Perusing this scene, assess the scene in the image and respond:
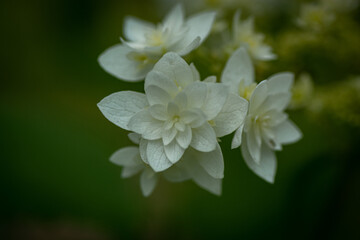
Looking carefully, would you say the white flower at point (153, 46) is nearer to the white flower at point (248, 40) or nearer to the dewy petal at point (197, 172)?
the white flower at point (248, 40)

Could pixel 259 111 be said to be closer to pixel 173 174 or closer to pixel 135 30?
pixel 173 174

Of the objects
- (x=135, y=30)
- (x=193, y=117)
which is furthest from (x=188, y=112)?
(x=135, y=30)

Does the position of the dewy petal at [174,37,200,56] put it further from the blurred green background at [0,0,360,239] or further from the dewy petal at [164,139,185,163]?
the blurred green background at [0,0,360,239]

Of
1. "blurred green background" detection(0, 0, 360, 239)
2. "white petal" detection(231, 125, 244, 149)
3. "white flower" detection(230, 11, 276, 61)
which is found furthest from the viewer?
"blurred green background" detection(0, 0, 360, 239)

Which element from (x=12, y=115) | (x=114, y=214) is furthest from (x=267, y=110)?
(x=12, y=115)

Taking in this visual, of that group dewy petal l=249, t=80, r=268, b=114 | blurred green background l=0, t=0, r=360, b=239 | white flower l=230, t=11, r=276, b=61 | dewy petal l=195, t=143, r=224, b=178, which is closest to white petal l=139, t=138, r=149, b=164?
dewy petal l=195, t=143, r=224, b=178

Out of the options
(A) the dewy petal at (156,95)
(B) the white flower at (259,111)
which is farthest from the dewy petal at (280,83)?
(A) the dewy petal at (156,95)

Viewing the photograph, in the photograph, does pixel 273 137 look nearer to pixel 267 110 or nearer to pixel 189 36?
pixel 267 110
